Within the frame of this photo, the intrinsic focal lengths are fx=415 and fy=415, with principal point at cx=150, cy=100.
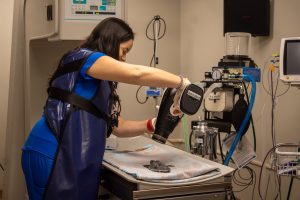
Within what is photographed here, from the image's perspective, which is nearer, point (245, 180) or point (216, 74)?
point (216, 74)

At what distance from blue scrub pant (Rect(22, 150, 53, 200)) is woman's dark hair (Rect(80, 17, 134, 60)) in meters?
0.54

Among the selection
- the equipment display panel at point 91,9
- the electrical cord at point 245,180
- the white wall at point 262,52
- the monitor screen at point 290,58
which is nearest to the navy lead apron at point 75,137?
the equipment display panel at point 91,9

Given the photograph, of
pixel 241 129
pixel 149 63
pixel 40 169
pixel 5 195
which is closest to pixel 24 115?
pixel 5 195

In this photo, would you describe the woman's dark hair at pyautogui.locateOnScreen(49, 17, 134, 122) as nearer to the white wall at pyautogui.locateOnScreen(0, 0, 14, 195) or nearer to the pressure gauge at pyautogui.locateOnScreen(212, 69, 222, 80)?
the pressure gauge at pyautogui.locateOnScreen(212, 69, 222, 80)

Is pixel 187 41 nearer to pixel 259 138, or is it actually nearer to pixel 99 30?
A: pixel 259 138

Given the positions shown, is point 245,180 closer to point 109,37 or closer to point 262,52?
point 262,52

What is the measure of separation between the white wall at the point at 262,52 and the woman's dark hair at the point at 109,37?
184cm

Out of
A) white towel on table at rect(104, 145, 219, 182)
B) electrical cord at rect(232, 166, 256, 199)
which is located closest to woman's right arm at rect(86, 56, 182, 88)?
white towel on table at rect(104, 145, 219, 182)

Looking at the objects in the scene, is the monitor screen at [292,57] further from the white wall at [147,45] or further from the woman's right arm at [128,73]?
the white wall at [147,45]

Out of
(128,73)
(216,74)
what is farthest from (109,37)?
(216,74)

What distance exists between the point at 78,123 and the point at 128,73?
318 mm

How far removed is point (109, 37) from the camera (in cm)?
188

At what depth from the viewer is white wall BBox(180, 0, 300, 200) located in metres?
3.28

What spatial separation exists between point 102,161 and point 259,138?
2.15 metres
